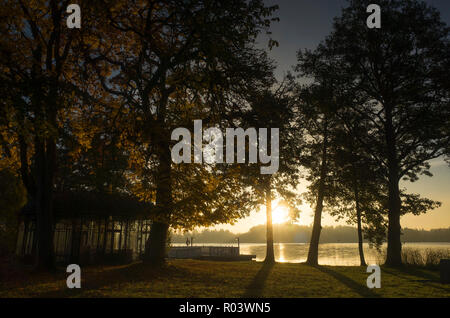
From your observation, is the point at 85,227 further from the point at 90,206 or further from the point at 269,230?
the point at 269,230

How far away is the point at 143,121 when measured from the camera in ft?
42.4

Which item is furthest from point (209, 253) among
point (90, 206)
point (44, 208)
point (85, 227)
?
point (44, 208)

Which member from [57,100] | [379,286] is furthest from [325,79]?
[57,100]

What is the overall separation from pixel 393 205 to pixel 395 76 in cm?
890

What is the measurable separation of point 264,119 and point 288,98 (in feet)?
40.2

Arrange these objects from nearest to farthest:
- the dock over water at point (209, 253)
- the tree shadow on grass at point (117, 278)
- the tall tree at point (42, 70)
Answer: the tree shadow on grass at point (117, 278) < the tall tree at point (42, 70) < the dock over water at point (209, 253)

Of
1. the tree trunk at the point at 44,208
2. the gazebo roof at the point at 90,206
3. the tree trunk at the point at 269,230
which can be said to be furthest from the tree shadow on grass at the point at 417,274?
the tree trunk at the point at 44,208

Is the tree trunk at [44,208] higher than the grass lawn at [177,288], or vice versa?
the tree trunk at [44,208]

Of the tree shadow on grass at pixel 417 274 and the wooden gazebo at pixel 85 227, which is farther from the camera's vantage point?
the wooden gazebo at pixel 85 227

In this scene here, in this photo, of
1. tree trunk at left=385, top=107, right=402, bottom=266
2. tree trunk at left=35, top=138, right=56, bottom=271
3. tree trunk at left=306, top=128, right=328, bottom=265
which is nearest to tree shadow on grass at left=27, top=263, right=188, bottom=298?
tree trunk at left=35, top=138, right=56, bottom=271

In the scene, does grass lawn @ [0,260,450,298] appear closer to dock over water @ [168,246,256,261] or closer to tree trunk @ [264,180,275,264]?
tree trunk @ [264,180,275,264]

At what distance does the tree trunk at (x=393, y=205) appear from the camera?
877 inches

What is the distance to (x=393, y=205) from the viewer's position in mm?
22750

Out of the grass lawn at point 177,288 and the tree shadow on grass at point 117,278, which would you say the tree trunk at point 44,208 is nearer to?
the grass lawn at point 177,288
